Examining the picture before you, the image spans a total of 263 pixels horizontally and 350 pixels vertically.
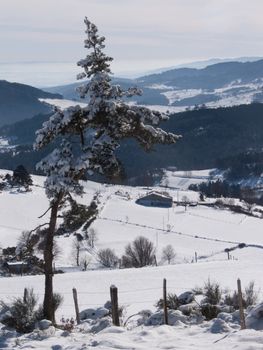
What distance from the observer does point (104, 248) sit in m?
89.0

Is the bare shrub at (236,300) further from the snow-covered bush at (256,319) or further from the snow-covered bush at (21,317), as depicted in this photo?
the snow-covered bush at (21,317)

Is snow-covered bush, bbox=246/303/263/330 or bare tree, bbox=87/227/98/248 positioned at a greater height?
bare tree, bbox=87/227/98/248

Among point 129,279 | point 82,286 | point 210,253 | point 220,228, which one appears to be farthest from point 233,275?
point 220,228

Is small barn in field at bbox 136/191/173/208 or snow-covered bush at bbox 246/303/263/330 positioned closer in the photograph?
snow-covered bush at bbox 246/303/263/330

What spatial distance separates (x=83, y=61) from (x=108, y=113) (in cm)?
174

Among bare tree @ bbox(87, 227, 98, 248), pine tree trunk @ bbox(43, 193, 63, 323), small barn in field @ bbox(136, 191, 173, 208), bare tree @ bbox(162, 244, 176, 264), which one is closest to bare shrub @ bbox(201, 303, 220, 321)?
pine tree trunk @ bbox(43, 193, 63, 323)

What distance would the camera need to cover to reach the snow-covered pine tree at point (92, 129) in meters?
16.4

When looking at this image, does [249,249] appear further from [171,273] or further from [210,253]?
[171,273]

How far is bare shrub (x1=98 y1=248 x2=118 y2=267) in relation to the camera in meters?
82.5

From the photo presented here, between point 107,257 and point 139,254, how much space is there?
4982 mm

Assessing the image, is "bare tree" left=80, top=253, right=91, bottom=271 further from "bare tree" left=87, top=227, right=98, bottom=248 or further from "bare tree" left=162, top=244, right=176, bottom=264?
"bare tree" left=162, top=244, right=176, bottom=264

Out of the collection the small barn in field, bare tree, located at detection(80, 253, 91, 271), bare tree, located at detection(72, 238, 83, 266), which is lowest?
bare tree, located at detection(80, 253, 91, 271)

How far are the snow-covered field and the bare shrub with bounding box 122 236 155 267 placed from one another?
72.4 inches

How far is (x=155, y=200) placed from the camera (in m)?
143
